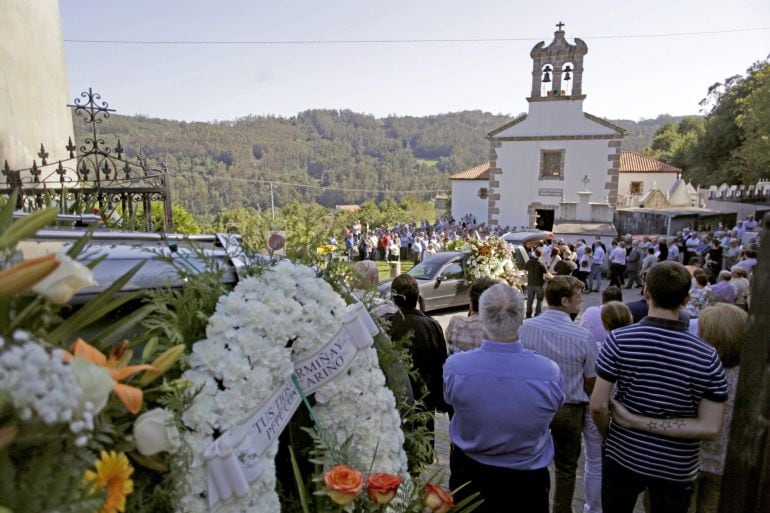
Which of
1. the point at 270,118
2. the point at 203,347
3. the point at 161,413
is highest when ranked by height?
the point at 270,118

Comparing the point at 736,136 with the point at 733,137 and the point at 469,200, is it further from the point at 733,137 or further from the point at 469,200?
the point at 469,200

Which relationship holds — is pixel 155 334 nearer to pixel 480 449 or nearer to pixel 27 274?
pixel 27 274

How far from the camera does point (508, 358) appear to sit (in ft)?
8.13

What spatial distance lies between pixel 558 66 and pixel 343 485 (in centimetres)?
3086

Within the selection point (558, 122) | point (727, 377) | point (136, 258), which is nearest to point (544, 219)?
point (558, 122)

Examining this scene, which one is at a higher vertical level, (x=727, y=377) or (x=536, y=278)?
(x=727, y=377)

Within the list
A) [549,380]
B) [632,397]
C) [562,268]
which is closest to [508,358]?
[549,380]

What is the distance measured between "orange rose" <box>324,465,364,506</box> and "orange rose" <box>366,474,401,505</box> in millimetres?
100

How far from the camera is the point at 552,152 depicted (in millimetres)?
29297

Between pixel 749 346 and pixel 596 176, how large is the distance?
3010 cm

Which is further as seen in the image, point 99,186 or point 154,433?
point 99,186

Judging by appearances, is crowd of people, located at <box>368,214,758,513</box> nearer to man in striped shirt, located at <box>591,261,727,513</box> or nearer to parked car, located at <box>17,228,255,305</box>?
man in striped shirt, located at <box>591,261,727,513</box>

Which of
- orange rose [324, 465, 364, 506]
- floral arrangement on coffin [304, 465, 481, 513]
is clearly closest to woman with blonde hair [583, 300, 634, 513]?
floral arrangement on coffin [304, 465, 481, 513]

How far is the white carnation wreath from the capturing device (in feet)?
4.95
